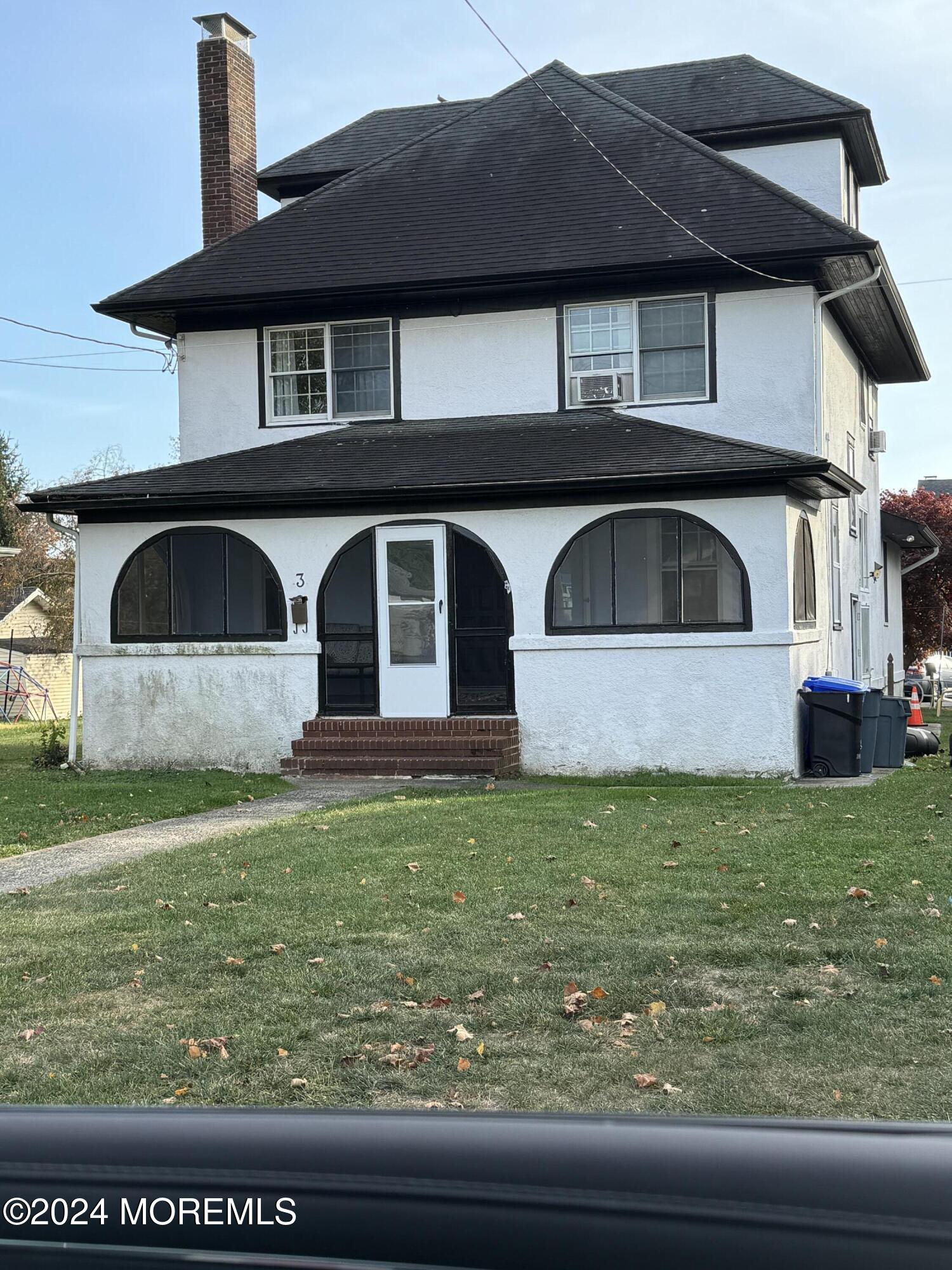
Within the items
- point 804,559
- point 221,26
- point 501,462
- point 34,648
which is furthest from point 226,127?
point 34,648

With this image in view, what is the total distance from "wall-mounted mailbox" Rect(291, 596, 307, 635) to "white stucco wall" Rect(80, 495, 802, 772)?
105 mm

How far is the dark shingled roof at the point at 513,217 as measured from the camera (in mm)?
17953

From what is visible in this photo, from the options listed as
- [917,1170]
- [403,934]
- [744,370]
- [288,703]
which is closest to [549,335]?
[744,370]

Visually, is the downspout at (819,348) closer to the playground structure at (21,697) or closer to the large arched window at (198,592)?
the large arched window at (198,592)

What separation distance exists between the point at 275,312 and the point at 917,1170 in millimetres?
19008

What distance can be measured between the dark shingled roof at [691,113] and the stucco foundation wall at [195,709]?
967 cm

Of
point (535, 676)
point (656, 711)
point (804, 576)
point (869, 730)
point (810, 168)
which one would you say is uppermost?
point (810, 168)

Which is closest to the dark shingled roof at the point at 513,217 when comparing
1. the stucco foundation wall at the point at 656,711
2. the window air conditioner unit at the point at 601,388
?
the window air conditioner unit at the point at 601,388

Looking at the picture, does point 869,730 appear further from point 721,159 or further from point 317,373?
point 317,373

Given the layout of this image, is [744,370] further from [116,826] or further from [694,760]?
[116,826]

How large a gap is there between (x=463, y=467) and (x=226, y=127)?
774 centimetres

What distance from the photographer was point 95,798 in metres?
14.9

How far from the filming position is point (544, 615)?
1689 cm

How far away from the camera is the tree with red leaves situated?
129 feet
